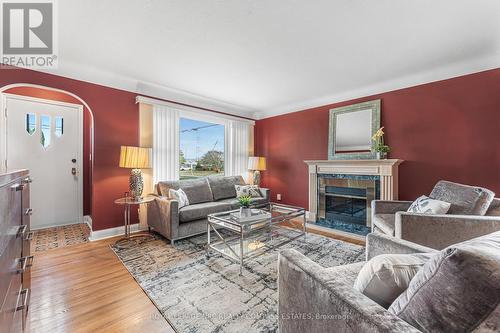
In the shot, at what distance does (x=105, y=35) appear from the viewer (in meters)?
2.17

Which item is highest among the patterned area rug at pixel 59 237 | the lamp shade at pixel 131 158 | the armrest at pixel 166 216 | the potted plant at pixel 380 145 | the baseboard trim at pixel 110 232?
the potted plant at pixel 380 145

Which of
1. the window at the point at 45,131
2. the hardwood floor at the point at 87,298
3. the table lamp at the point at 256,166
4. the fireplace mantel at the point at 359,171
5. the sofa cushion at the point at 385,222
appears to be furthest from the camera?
the table lamp at the point at 256,166

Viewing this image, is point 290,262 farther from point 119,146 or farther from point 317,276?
point 119,146

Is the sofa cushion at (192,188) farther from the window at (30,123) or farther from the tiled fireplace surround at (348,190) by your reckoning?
the window at (30,123)

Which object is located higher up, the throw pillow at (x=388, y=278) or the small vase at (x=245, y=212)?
the throw pillow at (x=388, y=278)

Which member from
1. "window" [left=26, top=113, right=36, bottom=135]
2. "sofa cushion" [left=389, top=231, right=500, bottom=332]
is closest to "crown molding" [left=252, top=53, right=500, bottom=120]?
"sofa cushion" [left=389, top=231, right=500, bottom=332]

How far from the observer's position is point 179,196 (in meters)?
3.22

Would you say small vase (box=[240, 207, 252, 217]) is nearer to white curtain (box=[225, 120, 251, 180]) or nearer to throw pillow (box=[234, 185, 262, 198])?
throw pillow (box=[234, 185, 262, 198])

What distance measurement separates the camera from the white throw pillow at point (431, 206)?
6.88ft

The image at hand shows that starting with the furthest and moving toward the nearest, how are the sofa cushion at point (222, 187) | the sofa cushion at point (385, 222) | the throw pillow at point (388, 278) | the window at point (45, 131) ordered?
the sofa cushion at point (222, 187), the window at point (45, 131), the sofa cushion at point (385, 222), the throw pillow at point (388, 278)

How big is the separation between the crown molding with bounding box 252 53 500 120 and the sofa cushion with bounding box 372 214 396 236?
6.69 feet

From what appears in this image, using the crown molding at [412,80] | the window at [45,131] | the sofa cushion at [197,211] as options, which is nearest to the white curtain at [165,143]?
the sofa cushion at [197,211]

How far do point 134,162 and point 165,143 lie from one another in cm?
88

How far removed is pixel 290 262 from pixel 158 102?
3500 millimetres
